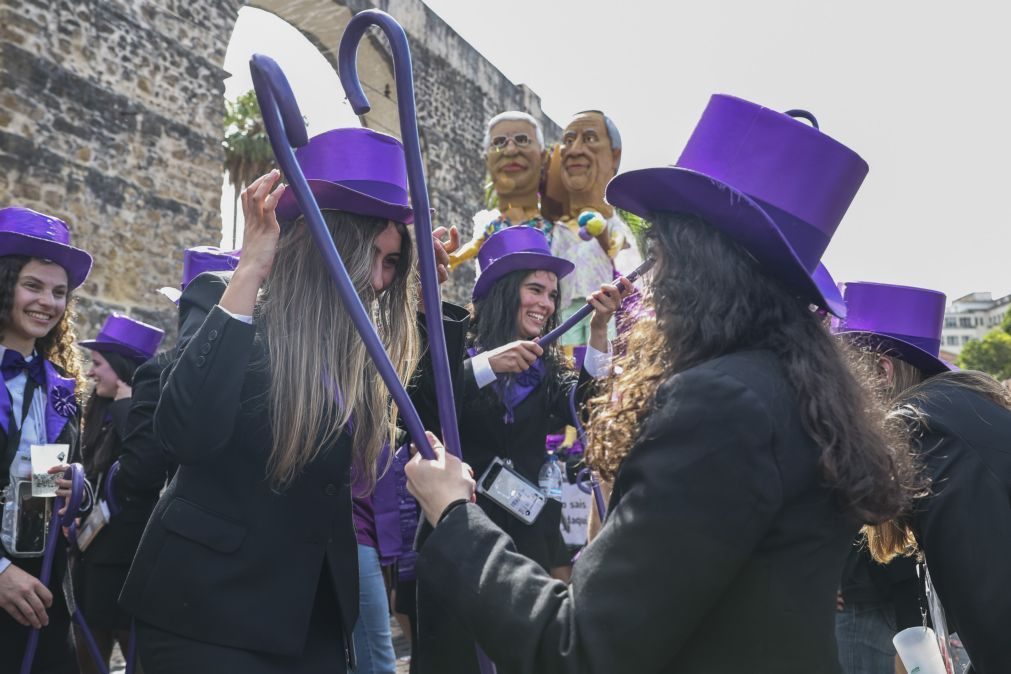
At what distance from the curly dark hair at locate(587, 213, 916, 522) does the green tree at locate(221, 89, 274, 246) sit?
93.5ft

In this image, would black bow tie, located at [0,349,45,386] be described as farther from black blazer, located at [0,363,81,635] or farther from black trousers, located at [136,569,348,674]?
black trousers, located at [136,569,348,674]

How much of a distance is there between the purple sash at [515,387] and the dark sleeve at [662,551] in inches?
89.8

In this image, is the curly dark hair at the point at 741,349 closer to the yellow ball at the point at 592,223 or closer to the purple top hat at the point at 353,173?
the purple top hat at the point at 353,173

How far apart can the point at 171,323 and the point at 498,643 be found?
8.11 m

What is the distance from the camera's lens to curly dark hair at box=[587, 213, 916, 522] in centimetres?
145

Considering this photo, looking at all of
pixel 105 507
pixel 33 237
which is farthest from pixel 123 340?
pixel 33 237

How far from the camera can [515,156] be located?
6773mm

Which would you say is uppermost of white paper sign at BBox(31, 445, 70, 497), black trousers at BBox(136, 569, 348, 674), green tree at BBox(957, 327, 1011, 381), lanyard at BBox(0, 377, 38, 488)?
green tree at BBox(957, 327, 1011, 381)

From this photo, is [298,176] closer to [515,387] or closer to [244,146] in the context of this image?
[515,387]

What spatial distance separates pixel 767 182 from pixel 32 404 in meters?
2.82

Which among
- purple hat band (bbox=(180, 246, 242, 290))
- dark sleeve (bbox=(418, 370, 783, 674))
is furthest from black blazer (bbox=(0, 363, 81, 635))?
dark sleeve (bbox=(418, 370, 783, 674))

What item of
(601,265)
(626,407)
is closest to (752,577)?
(626,407)

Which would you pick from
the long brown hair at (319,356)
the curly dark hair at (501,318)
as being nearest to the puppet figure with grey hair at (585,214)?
the curly dark hair at (501,318)

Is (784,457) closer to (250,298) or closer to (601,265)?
(250,298)
